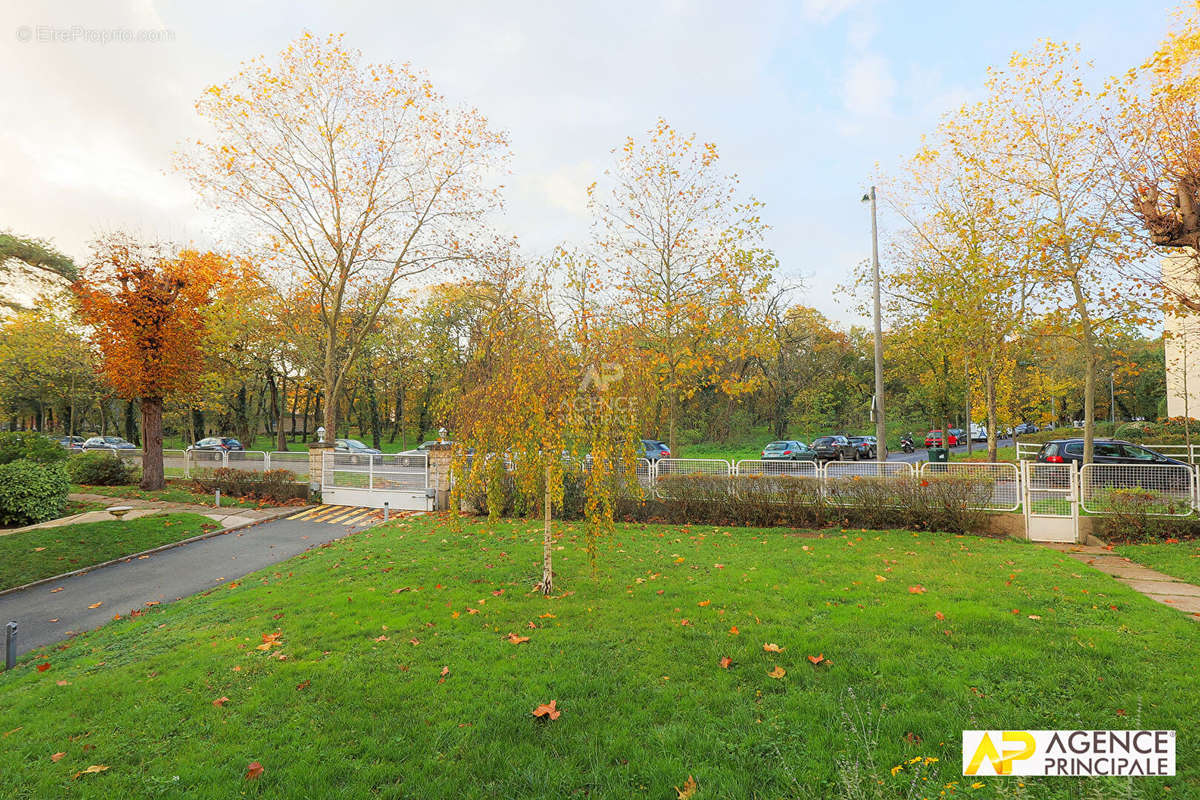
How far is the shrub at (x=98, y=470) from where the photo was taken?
59.5ft

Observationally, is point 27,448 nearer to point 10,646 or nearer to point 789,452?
point 10,646

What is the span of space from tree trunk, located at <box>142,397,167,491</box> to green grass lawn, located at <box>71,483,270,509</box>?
0.33 meters

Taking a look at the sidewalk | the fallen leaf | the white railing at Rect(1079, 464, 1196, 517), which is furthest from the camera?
the sidewalk

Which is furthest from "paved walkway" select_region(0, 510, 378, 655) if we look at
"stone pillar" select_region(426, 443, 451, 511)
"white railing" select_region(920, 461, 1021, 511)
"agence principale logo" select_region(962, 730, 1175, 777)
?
"white railing" select_region(920, 461, 1021, 511)

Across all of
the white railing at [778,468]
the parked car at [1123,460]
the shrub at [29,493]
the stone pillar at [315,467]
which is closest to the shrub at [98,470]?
the shrub at [29,493]

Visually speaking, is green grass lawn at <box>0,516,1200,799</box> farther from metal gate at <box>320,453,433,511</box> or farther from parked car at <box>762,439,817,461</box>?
parked car at <box>762,439,817,461</box>

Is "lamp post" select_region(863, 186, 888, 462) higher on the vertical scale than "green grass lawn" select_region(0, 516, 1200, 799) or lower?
higher

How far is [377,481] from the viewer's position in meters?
15.9

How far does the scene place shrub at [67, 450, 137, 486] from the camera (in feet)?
59.5

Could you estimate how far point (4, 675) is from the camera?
543 centimetres

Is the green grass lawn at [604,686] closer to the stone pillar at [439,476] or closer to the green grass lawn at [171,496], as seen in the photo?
the stone pillar at [439,476]

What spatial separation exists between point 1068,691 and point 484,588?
5.88 metres

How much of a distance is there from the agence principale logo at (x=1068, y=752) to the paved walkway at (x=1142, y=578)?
361 centimetres

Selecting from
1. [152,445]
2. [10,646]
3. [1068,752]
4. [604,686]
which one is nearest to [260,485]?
[152,445]
